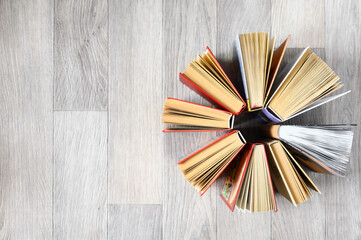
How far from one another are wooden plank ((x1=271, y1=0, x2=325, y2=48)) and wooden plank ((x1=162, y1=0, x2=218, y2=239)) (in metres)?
0.18

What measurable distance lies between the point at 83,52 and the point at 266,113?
1.77 ft

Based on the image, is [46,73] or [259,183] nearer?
[259,183]

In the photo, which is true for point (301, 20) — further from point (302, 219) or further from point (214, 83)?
point (302, 219)

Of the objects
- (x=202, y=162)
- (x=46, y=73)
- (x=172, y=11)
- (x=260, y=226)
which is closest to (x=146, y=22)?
(x=172, y=11)

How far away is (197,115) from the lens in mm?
589

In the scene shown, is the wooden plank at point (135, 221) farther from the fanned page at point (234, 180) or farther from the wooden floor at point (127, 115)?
the fanned page at point (234, 180)

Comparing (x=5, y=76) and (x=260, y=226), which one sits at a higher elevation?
(x=5, y=76)

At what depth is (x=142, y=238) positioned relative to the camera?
0.72m

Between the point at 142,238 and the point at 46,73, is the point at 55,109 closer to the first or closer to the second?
the point at 46,73

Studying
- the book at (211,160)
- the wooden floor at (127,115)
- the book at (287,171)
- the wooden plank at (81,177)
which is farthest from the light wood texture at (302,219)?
the wooden plank at (81,177)

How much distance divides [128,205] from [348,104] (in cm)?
70

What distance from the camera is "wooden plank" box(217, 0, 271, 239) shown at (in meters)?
0.72

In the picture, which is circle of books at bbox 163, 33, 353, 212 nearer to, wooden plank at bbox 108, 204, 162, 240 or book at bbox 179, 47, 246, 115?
book at bbox 179, 47, 246, 115

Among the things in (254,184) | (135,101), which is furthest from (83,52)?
(254,184)
